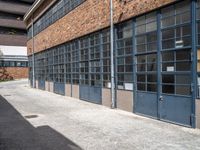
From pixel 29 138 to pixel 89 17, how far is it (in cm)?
960

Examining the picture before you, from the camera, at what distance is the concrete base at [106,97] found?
45.7ft

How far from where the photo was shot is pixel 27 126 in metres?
9.66

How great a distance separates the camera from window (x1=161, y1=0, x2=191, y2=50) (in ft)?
29.5

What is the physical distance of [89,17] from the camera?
1597 centimetres

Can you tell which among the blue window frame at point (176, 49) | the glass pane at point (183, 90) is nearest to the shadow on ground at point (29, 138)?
the glass pane at point (183, 90)

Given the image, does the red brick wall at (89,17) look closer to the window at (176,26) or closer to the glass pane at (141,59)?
the window at (176,26)

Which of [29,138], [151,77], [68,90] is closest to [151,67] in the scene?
[151,77]

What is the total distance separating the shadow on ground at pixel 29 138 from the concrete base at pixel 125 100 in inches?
163

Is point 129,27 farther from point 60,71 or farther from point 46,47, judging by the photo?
point 46,47

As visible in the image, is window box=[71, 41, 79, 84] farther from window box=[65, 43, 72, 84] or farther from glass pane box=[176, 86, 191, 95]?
glass pane box=[176, 86, 191, 95]

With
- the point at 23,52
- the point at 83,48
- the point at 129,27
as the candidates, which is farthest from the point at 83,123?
the point at 23,52

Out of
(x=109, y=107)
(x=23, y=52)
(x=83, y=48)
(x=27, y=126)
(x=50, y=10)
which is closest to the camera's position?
(x=27, y=126)

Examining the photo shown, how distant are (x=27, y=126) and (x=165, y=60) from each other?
17.8 feet

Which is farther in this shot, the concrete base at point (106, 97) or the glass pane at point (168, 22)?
the concrete base at point (106, 97)
